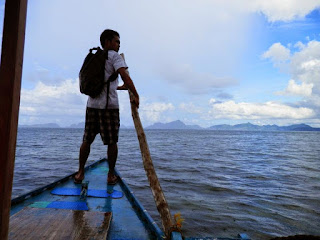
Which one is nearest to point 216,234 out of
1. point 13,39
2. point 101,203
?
point 101,203

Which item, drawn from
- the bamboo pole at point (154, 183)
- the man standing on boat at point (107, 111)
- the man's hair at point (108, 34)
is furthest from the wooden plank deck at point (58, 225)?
the man's hair at point (108, 34)

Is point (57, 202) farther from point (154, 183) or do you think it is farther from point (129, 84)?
point (129, 84)

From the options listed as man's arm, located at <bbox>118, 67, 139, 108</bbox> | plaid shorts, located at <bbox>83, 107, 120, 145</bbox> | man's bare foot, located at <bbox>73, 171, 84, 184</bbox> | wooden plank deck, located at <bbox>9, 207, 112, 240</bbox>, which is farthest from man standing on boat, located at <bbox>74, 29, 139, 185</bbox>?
wooden plank deck, located at <bbox>9, 207, 112, 240</bbox>

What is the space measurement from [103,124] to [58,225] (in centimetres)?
176

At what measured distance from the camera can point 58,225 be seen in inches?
94.8

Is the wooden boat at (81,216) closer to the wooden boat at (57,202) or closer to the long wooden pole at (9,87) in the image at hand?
the wooden boat at (57,202)

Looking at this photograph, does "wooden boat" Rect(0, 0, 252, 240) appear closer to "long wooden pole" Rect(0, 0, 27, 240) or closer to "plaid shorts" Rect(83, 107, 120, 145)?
"long wooden pole" Rect(0, 0, 27, 240)

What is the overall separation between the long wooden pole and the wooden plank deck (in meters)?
0.98

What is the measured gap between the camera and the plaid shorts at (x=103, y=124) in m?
3.82

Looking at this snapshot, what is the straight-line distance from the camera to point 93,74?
365cm

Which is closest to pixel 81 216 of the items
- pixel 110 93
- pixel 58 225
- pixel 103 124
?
pixel 58 225

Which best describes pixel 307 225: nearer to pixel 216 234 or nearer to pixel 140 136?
pixel 216 234

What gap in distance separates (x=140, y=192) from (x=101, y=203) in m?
4.45

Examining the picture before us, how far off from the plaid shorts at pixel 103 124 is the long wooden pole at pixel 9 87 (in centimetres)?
246
